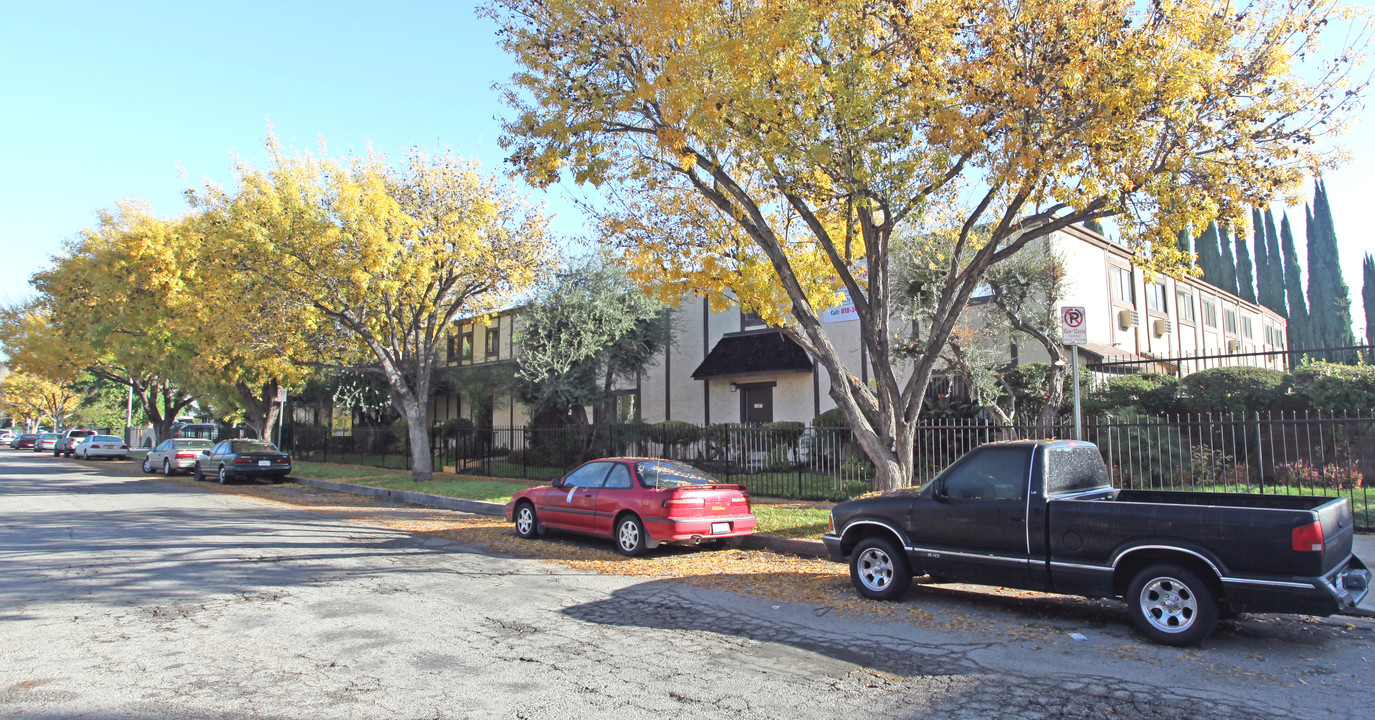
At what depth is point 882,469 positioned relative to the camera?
1148 cm

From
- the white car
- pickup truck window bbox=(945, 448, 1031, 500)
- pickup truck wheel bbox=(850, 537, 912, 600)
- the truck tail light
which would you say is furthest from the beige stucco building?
the white car

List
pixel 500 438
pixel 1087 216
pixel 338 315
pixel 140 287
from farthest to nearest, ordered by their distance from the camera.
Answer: pixel 140 287, pixel 500 438, pixel 338 315, pixel 1087 216

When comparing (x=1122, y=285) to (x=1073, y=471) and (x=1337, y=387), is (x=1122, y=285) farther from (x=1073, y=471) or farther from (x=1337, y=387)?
(x=1073, y=471)

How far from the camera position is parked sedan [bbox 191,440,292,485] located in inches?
931

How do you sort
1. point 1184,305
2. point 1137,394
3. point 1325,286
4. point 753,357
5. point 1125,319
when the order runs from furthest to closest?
point 1325,286 < point 1184,305 < point 753,357 < point 1125,319 < point 1137,394

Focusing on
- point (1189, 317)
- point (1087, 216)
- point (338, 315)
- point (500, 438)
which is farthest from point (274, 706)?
point (1189, 317)

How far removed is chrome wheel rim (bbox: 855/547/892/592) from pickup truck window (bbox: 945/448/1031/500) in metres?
0.95

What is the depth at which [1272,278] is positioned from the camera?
184 feet

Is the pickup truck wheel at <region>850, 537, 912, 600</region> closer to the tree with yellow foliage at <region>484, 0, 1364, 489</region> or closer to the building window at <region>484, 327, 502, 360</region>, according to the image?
the tree with yellow foliage at <region>484, 0, 1364, 489</region>

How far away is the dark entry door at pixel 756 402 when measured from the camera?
23312mm

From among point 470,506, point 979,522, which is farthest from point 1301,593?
point 470,506

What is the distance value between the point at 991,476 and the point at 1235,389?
11.7m

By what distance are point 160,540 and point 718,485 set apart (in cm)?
825

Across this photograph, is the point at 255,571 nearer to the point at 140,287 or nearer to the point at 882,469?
the point at 882,469
